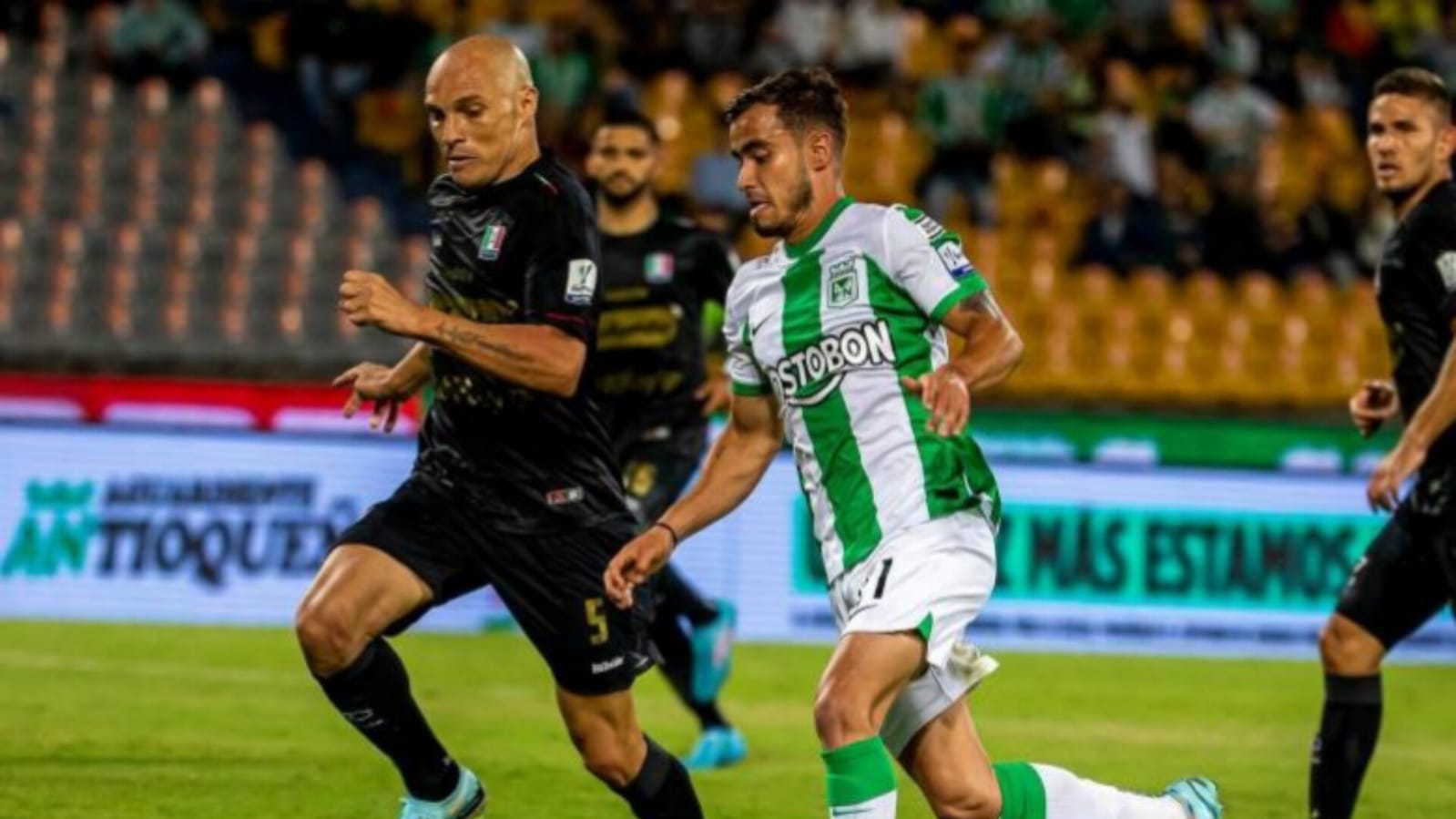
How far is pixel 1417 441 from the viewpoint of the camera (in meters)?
7.27

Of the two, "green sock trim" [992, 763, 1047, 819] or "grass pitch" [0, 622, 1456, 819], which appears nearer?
"green sock trim" [992, 763, 1047, 819]

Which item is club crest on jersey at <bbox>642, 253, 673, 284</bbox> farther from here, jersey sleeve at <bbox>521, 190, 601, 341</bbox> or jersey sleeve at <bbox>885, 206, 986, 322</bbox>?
jersey sleeve at <bbox>885, 206, 986, 322</bbox>

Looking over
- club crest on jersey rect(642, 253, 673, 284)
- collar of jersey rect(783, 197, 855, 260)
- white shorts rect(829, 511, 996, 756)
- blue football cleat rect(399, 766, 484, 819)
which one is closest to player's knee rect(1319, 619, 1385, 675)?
white shorts rect(829, 511, 996, 756)

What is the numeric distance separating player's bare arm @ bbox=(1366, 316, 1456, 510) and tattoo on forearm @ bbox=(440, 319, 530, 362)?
2567mm

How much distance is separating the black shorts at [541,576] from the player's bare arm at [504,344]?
1.57ft

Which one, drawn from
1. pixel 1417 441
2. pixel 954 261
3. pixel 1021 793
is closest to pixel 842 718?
pixel 1021 793

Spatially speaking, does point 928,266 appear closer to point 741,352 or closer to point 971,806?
point 741,352

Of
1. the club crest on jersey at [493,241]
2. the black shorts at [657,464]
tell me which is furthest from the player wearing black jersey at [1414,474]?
the black shorts at [657,464]

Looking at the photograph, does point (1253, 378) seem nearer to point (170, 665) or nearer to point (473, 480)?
point (170, 665)

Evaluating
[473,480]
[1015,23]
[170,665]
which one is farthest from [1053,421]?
[473,480]

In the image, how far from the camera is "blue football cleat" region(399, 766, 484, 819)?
22.9 ft

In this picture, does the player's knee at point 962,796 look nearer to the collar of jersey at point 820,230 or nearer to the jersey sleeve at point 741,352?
the jersey sleeve at point 741,352

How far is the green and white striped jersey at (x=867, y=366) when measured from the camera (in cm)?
613

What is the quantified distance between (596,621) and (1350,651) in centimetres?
264
